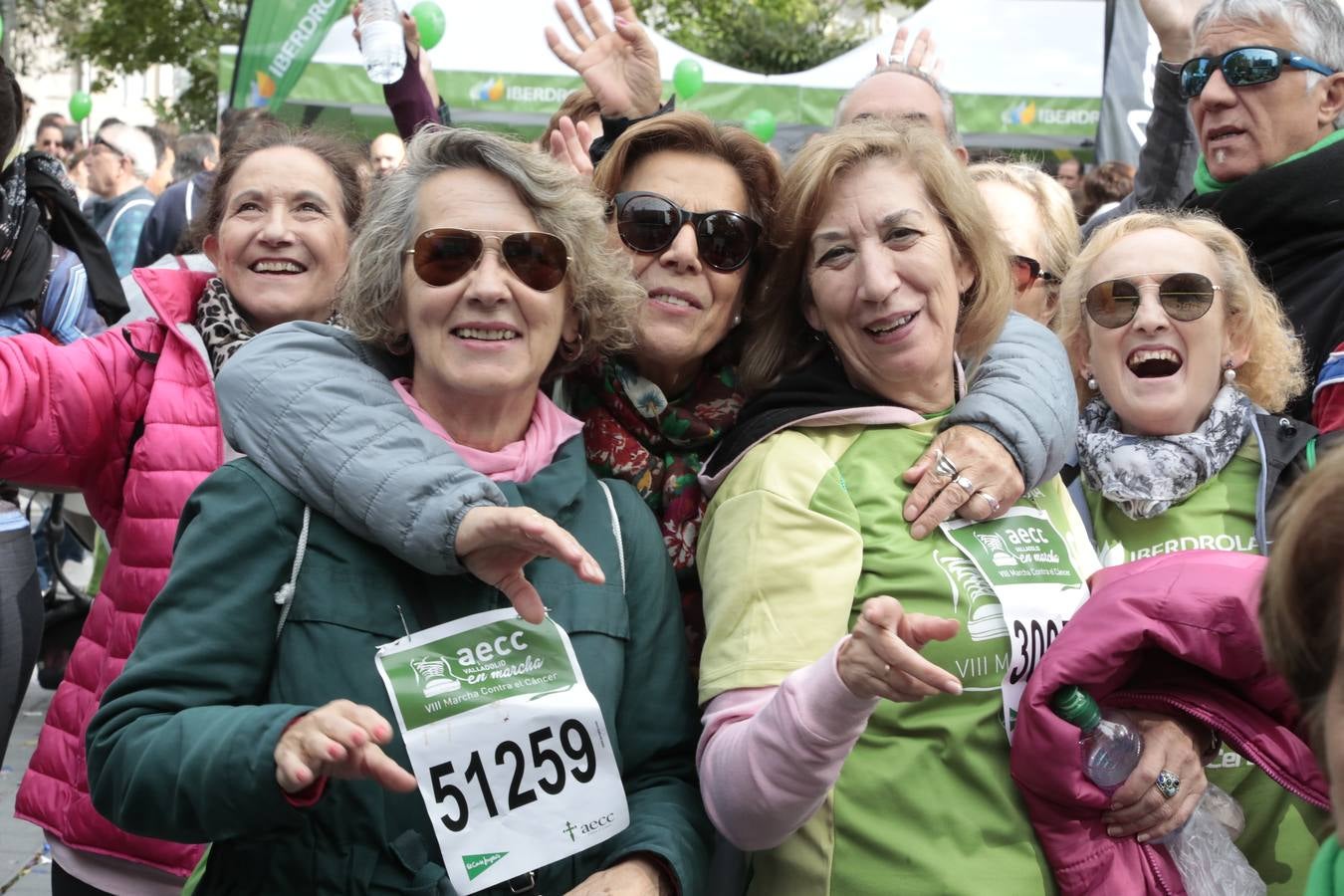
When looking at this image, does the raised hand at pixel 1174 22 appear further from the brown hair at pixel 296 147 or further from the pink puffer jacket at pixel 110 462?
the pink puffer jacket at pixel 110 462

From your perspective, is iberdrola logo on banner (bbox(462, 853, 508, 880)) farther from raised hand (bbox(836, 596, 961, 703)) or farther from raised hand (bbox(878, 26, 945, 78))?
raised hand (bbox(878, 26, 945, 78))

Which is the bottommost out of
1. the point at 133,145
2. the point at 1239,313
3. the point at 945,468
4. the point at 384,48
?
the point at 133,145

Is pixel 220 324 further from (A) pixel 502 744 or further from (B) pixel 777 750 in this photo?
(B) pixel 777 750

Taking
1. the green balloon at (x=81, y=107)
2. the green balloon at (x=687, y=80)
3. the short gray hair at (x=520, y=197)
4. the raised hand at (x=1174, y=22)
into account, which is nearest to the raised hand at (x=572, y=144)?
the short gray hair at (x=520, y=197)

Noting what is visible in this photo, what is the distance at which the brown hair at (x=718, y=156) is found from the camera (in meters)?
2.96

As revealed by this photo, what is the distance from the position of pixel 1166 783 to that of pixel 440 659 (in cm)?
116

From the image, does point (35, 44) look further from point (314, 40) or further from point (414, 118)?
point (414, 118)

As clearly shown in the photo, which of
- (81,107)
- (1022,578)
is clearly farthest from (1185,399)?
(81,107)

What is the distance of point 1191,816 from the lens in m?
2.45

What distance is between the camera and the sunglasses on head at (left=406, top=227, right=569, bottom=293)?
99.8 inches

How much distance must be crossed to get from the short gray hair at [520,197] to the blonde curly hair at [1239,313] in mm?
1132

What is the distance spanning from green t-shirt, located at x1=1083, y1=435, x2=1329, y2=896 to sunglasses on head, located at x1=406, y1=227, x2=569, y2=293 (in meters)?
1.19

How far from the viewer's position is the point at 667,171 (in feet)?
9.71

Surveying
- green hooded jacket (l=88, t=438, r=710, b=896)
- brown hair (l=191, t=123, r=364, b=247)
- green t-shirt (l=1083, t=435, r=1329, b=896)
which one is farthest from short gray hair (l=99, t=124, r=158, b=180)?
green t-shirt (l=1083, t=435, r=1329, b=896)
